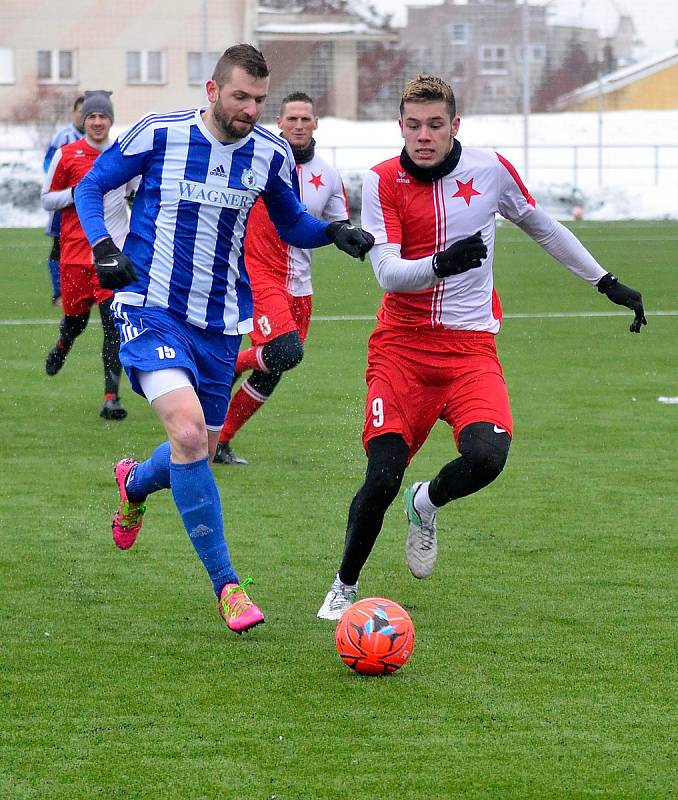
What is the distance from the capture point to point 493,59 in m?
34.2

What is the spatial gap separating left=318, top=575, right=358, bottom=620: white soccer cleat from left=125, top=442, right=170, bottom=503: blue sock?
0.79 m

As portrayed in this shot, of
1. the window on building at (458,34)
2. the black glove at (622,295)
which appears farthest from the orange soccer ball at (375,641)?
the window on building at (458,34)

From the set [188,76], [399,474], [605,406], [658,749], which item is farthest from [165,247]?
[188,76]

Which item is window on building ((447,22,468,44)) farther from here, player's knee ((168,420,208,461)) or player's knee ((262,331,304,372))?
player's knee ((168,420,208,461))

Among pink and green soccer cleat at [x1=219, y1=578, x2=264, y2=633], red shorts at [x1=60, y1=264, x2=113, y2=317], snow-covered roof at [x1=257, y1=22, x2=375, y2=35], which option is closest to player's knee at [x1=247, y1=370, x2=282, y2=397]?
red shorts at [x1=60, y1=264, x2=113, y2=317]

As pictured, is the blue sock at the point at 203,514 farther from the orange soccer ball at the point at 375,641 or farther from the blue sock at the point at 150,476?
the orange soccer ball at the point at 375,641

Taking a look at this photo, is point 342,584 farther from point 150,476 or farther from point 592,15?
point 592,15

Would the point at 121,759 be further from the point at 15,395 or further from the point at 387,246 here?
the point at 15,395

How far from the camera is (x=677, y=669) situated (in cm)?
458

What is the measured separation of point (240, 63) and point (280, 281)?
3.35 m

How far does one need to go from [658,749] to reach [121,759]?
1.46 metres

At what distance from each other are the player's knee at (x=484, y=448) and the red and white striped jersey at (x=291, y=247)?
130 inches

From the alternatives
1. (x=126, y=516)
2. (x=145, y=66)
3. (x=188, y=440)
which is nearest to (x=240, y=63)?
(x=188, y=440)

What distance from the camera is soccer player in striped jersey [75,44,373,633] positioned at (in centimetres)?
497
